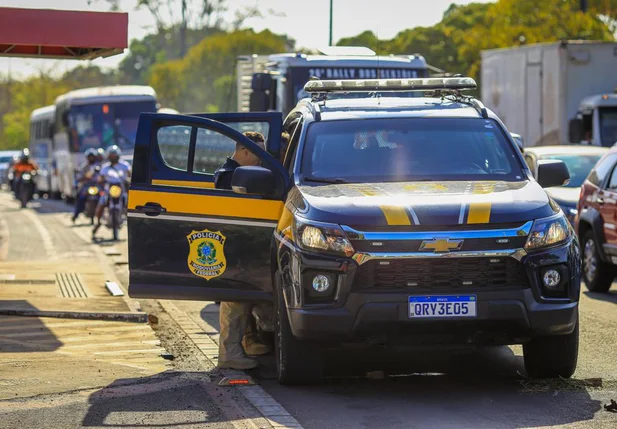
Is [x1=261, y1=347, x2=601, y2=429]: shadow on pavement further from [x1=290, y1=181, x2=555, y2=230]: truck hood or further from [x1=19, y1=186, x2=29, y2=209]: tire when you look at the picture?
[x1=19, y1=186, x2=29, y2=209]: tire

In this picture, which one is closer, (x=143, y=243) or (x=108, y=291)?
(x=143, y=243)

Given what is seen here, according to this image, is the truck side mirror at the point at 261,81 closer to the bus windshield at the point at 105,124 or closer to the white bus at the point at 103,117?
the white bus at the point at 103,117

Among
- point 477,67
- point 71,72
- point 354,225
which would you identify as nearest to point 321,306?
point 354,225

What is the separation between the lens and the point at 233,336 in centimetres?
1061

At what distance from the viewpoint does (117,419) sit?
8.50 meters

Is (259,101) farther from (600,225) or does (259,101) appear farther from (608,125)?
(608,125)

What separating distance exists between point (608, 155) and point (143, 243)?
7.42 m

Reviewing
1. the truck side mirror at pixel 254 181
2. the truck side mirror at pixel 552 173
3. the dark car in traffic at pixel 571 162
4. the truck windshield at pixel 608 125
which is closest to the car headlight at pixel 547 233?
the truck side mirror at pixel 552 173

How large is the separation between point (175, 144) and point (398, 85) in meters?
1.75

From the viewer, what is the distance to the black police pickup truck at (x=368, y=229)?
29.3 ft

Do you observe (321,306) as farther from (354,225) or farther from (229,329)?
(229,329)

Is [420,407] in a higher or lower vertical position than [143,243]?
lower

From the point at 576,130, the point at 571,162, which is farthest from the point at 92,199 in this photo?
the point at 571,162

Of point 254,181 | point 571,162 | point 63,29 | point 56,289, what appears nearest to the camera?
point 254,181
